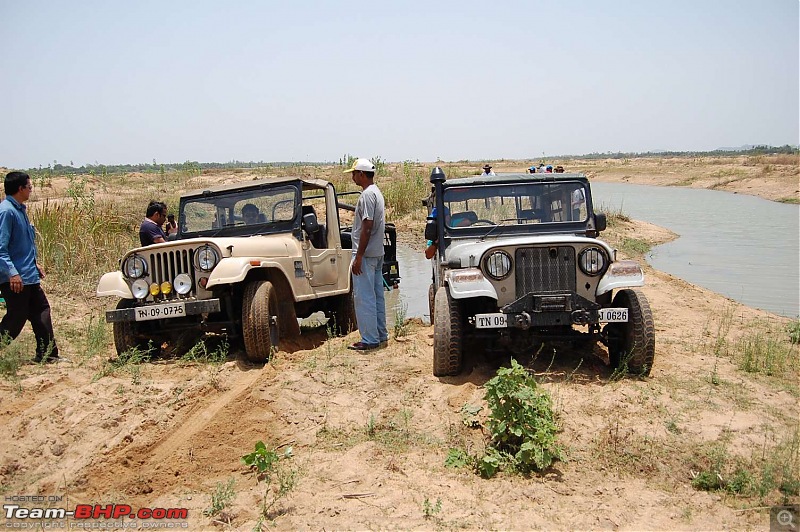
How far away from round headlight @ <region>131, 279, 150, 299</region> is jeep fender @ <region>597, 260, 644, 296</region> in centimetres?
406

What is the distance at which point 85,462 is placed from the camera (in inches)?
175

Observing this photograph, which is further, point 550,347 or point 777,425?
point 550,347

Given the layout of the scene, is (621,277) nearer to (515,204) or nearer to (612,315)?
(612,315)

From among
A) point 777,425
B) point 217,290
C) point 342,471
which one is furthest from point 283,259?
point 777,425

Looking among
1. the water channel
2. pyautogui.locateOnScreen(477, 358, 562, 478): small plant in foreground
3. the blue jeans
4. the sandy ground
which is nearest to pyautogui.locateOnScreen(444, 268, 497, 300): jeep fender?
the sandy ground

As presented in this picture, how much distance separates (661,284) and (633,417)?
6.39 metres

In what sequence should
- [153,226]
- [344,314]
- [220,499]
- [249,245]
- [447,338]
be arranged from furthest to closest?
[344,314], [153,226], [249,245], [447,338], [220,499]

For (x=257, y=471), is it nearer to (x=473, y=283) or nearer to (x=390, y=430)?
(x=390, y=430)

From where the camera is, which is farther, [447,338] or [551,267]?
[551,267]

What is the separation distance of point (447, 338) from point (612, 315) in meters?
1.34

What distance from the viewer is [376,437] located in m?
4.73

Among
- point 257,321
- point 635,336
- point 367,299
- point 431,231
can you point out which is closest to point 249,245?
point 257,321

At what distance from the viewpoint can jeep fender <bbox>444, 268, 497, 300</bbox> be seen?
5625 mm

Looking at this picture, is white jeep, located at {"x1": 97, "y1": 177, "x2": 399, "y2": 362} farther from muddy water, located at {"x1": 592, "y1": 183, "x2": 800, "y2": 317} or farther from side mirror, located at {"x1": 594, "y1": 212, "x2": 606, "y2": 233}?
muddy water, located at {"x1": 592, "y1": 183, "x2": 800, "y2": 317}
